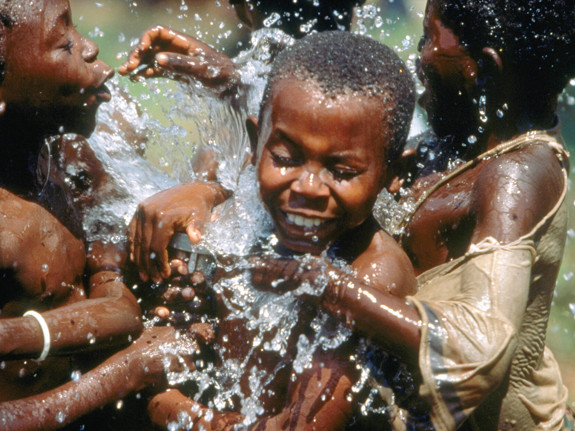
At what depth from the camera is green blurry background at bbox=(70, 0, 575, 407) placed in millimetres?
6098

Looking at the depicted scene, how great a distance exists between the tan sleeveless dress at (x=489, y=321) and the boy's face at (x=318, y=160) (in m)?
0.42

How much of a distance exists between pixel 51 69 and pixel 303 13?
1926mm

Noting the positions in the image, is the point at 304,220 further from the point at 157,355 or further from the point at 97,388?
the point at 97,388

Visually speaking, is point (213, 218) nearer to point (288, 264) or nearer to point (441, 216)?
point (288, 264)

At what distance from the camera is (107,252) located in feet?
9.23

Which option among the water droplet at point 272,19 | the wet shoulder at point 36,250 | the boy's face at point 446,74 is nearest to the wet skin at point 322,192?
the boy's face at point 446,74

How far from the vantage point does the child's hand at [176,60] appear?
3.06 metres

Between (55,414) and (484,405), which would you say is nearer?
(55,414)

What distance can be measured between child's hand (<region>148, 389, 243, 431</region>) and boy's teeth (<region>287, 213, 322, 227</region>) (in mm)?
797

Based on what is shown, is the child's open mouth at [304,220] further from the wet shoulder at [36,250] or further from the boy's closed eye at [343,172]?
the wet shoulder at [36,250]

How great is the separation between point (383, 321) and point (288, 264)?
0.41 metres

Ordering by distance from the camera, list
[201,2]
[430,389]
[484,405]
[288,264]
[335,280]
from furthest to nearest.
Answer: [201,2] → [484,405] → [288,264] → [335,280] → [430,389]

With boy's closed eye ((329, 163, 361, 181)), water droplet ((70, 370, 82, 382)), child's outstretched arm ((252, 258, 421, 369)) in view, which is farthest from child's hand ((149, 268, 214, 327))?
boy's closed eye ((329, 163, 361, 181))

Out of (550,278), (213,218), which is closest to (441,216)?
(550,278)
